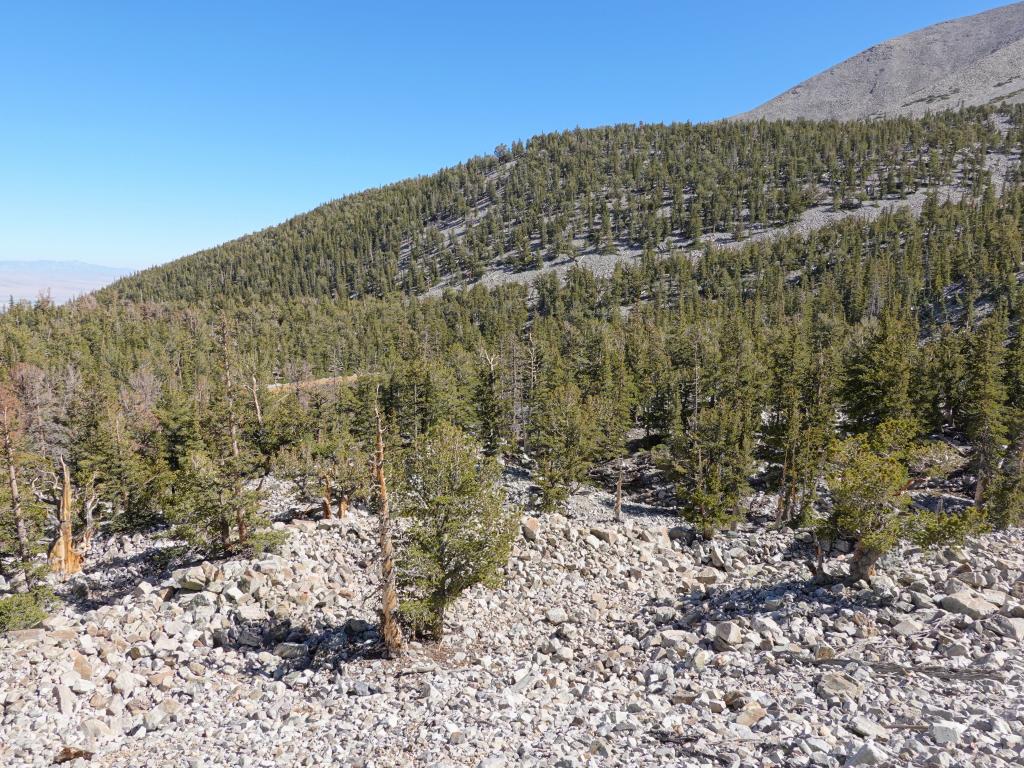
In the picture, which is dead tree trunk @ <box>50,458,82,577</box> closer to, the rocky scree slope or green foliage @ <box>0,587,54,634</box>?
the rocky scree slope

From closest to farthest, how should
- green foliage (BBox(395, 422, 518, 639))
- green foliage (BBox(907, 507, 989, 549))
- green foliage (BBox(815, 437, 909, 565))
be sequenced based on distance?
green foliage (BBox(395, 422, 518, 639)) → green foliage (BBox(815, 437, 909, 565)) → green foliage (BBox(907, 507, 989, 549))

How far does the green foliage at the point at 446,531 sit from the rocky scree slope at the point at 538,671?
248 cm

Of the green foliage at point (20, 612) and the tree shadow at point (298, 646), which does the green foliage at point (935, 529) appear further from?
the green foliage at point (20, 612)

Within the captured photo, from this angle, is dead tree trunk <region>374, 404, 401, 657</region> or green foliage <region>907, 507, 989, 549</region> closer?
dead tree trunk <region>374, 404, 401, 657</region>

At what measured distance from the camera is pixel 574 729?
14219mm

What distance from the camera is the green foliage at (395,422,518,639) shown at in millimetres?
19969

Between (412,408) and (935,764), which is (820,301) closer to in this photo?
(412,408)

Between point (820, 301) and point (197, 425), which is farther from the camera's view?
point (820, 301)

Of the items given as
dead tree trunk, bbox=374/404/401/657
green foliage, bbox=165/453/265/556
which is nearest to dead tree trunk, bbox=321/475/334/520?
green foliage, bbox=165/453/265/556

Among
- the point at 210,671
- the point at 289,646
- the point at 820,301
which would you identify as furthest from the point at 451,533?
the point at 820,301

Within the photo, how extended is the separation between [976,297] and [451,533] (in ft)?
443

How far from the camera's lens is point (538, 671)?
61.3 ft

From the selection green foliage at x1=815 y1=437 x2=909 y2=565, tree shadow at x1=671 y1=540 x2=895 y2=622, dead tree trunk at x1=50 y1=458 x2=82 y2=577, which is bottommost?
tree shadow at x1=671 y1=540 x2=895 y2=622

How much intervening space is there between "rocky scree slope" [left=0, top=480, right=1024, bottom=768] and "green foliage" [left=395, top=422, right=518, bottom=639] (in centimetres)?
248
